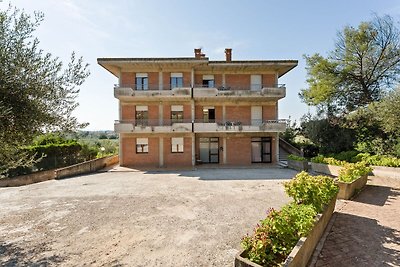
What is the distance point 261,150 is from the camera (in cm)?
2195

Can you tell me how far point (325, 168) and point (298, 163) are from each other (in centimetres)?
237

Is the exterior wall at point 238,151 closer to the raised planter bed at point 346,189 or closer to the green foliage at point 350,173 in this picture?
the green foliage at point 350,173

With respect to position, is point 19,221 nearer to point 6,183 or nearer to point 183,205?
point 183,205

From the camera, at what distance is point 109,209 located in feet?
28.1

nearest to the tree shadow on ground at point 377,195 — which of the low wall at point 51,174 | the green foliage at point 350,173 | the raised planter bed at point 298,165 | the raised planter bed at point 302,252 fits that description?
the green foliage at point 350,173

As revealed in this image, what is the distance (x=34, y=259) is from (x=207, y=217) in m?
4.85

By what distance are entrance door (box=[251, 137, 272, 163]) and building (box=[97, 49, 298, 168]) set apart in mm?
99

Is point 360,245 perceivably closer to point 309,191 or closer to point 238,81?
point 309,191

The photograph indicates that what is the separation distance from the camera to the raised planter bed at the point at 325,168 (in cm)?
1438

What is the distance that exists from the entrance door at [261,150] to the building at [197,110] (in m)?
0.10

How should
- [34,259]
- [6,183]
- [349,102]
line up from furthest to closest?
[349,102] → [6,183] → [34,259]

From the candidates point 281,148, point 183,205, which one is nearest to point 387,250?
point 183,205

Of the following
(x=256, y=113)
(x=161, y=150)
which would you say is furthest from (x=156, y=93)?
(x=256, y=113)

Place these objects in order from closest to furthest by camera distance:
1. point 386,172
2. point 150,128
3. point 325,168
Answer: point 386,172, point 325,168, point 150,128
